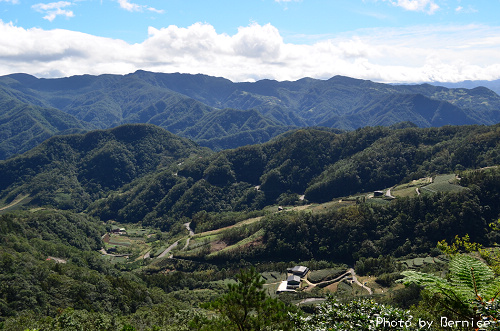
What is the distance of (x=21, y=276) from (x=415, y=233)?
144 m

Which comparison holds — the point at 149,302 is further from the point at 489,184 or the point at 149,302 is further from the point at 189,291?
the point at 489,184

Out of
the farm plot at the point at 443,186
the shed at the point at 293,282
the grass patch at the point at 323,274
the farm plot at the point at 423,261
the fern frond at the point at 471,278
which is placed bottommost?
the grass patch at the point at 323,274

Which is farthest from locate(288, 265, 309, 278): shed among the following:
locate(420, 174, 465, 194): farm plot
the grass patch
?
locate(420, 174, 465, 194): farm plot

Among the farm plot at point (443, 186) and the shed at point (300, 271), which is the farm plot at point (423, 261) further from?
the farm plot at point (443, 186)

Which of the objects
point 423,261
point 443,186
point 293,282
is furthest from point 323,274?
point 443,186

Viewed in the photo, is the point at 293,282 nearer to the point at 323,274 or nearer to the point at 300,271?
the point at 300,271

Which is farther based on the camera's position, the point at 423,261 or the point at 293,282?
the point at 423,261

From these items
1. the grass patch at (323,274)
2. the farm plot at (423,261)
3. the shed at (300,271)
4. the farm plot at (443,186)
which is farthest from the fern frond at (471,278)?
the farm plot at (443,186)

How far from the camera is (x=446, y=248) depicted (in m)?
28.8

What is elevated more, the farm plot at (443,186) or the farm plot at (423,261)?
the farm plot at (443,186)

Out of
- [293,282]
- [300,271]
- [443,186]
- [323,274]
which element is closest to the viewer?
[293,282]

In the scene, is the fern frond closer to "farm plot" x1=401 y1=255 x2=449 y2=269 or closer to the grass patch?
the grass patch

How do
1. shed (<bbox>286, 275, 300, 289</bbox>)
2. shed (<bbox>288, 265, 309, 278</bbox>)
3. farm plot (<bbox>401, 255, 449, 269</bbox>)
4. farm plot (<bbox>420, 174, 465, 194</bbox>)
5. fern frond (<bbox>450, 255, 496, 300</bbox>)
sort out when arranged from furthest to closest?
farm plot (<bbox>420, 174, 465, 194</bbox>)
shed (<bbox>288, 265, 309, 278</bbox>)
farm plot (<bbox>401, 255, 449, 269</bbox>)
shed (<bbox>286, 275, 300, 289</bbox>)
fern frond (<bbox>450, 255, 496, 300</bbox>)

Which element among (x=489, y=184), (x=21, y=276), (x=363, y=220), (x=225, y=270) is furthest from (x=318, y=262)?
(x=21, y=276)
